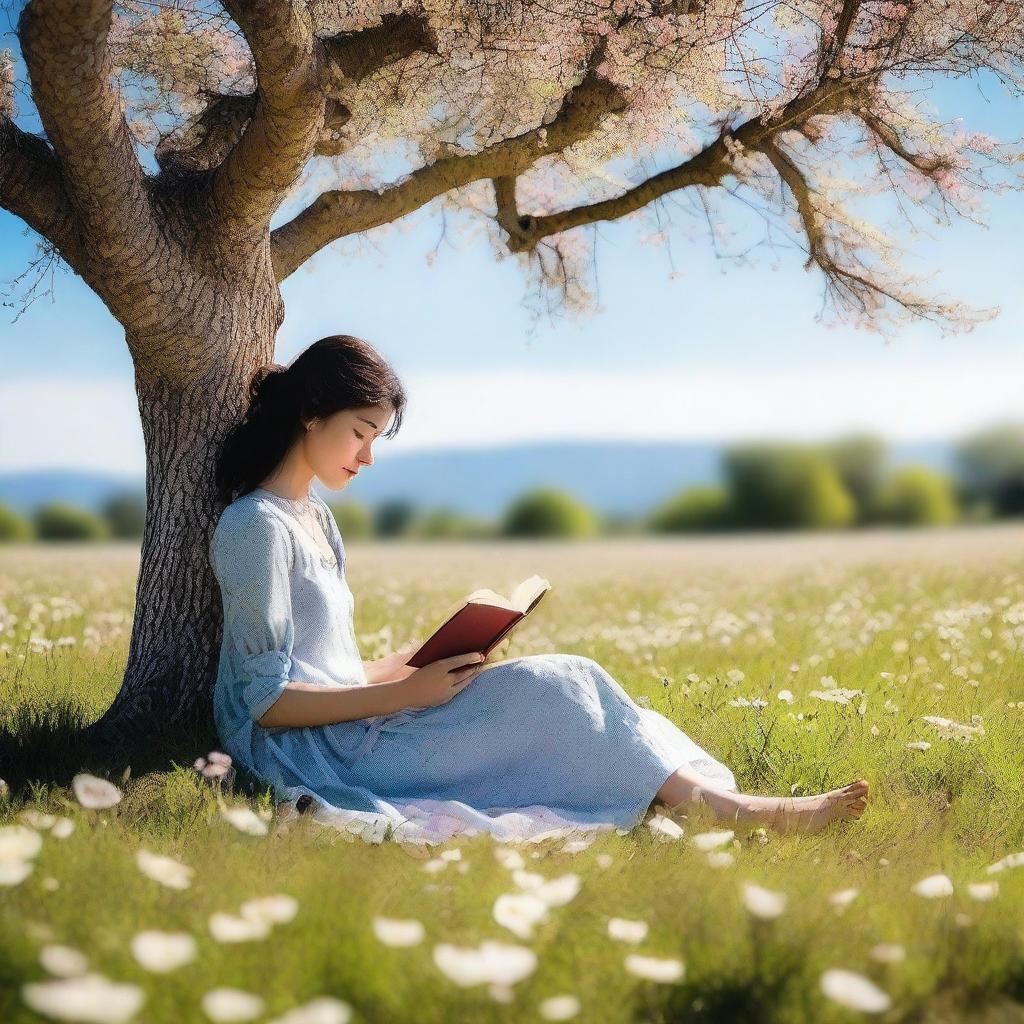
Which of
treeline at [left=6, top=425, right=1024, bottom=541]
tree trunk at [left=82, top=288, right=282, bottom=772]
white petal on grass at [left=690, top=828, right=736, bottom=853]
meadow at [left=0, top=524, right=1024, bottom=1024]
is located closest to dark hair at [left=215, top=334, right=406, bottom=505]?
tree trunk at [left=82, top=288, right=282, bottom=772]

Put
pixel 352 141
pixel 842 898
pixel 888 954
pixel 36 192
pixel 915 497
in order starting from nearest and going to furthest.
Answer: pixel 888 954 < pixel 842 898 < pixel 36 192 < pixel 352 141 < pixel 915 497

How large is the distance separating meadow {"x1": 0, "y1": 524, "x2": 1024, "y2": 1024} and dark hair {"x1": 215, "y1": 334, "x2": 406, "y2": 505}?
1.06 meters

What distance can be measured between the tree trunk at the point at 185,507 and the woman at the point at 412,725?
0.87 m

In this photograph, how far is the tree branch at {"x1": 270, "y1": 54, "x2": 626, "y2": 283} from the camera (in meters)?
5.13

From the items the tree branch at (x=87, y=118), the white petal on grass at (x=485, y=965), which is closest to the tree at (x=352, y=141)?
the tree branch at (x=87, y=118)

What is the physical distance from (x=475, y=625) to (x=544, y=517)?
105ft

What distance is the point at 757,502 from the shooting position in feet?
121

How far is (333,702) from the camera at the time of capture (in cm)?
348

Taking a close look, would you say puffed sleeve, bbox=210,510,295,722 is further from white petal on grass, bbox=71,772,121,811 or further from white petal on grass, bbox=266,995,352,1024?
white petal on grass, bbox=266,995,352,1024

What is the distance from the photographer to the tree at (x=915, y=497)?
132ft

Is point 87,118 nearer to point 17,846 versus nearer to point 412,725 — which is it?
point 412,725

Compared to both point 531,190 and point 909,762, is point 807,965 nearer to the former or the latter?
point 909,762

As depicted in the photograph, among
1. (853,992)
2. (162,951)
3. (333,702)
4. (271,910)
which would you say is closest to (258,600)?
(333,702)

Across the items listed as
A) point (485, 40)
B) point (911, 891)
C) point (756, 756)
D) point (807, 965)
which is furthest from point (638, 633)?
point (807, 965)
